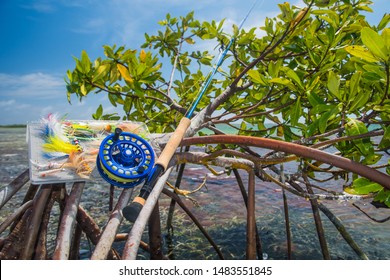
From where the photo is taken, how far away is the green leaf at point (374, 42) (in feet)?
4.56

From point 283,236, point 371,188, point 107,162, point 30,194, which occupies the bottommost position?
point 283,236

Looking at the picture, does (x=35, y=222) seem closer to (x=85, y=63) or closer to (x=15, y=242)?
(x=15, y=242)

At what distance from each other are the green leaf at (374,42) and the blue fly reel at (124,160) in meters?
1.22

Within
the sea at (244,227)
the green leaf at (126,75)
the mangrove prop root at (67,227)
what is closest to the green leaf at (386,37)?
the mangrove prop root at (67,227)

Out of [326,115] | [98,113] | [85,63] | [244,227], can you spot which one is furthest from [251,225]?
[244,227]

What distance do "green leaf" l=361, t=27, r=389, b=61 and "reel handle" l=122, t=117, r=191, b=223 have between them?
1.05m

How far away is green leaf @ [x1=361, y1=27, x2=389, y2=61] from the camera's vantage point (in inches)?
54.7

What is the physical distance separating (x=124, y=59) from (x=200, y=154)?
1294 millimetres

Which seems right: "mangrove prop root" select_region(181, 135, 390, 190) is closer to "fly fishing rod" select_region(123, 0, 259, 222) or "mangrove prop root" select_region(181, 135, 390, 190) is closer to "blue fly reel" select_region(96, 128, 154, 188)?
"fly fishing rod" select_region(123, 0, 259, 222)

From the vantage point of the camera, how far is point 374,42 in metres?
1.41

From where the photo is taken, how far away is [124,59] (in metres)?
2.76

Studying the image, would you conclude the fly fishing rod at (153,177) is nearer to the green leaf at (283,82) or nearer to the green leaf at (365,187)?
the green leaf at (283,82)
